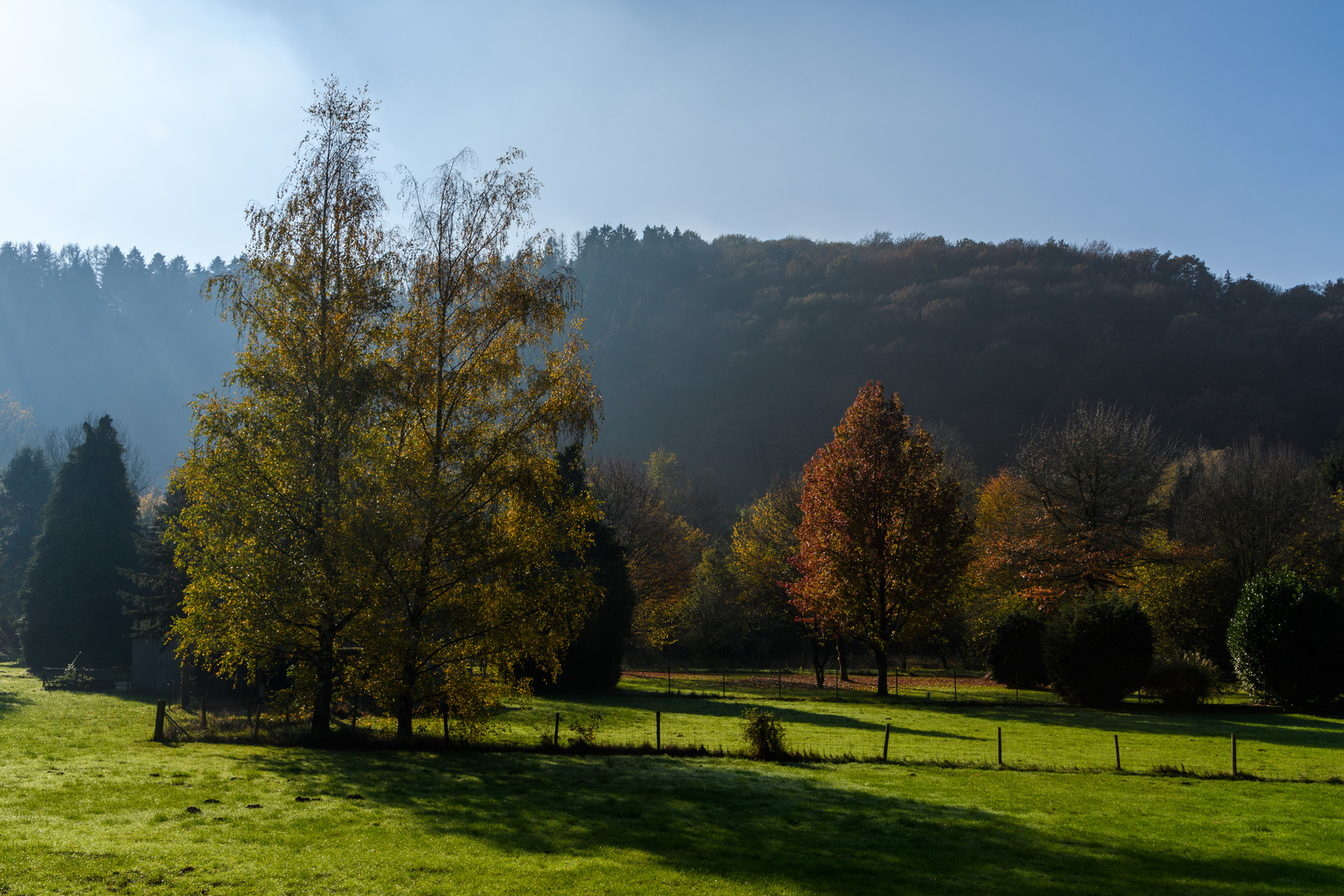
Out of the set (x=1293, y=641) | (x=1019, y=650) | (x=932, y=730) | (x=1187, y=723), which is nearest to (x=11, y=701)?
(x=932, y=730)

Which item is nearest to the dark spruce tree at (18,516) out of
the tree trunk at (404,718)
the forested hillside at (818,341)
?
the forested hillside at (818,341)

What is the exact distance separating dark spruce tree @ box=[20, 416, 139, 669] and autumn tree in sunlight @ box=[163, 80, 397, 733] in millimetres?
29158

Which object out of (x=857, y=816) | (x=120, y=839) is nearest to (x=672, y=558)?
(x=857, y=816)

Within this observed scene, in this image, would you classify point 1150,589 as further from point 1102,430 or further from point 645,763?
point 645,763

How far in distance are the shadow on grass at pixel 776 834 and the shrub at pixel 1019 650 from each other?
81.0ft

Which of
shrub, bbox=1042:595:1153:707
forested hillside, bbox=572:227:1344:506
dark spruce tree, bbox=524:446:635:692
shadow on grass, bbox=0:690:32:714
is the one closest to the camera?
shadow on grass, bbox=0:690:32:714

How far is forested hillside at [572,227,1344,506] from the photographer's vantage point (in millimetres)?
77875

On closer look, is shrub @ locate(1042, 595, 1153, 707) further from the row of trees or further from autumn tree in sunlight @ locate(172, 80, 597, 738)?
autumn tree in sunlight @ locate(172, 80, 597, 738)

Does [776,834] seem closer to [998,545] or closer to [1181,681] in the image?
[1181,681]

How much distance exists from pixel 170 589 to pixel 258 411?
1776cm

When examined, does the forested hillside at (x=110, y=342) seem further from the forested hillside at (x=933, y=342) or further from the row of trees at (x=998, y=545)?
the row of trees at (x=998, y=545)

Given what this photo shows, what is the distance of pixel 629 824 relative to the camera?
424 inches

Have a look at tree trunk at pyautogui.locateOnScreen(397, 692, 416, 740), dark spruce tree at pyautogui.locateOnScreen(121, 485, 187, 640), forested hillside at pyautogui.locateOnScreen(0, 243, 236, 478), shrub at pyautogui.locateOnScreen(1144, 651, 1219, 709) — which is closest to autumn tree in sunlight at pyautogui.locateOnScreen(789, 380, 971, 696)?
shrub at pyautogui.locateOnScreen(1144, 651, 1219, 709)

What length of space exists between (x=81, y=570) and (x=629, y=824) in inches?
1685
